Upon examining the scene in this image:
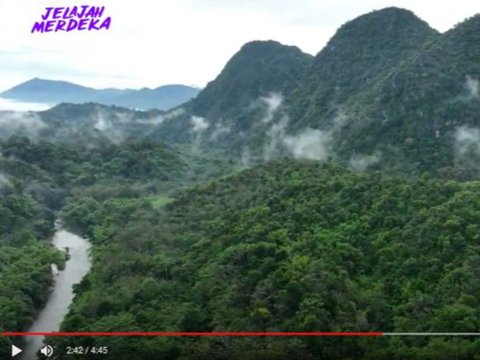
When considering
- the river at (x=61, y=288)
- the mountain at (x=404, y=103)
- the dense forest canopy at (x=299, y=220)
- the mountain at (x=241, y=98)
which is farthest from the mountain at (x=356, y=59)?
the river at (x=61, y=288)

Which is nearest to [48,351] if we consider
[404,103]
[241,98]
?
[404,103]

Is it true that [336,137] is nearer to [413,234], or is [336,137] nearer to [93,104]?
[413,234]

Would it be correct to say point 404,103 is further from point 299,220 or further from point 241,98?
point 241,98

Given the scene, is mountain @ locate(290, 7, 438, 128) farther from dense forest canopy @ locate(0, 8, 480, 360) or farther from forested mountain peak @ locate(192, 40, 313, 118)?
forested mountain peak @ locate(192, 40, 313, 118)

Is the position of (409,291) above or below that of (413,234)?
below

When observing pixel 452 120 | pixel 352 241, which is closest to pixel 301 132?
pixel 452 120

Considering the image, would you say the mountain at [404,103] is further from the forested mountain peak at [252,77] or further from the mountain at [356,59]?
the forested mountain peak at [252,77]
